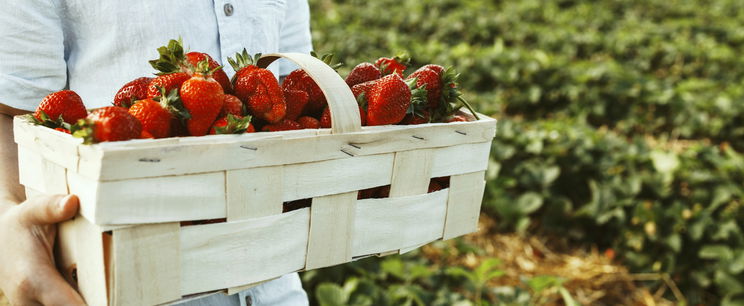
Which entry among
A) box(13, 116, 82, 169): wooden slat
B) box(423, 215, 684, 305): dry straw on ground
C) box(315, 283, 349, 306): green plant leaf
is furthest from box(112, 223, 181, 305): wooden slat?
box(423, 215, 684, 305): dry straw on ground

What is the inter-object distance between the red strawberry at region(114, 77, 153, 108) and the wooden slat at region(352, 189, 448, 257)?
14.9 inches

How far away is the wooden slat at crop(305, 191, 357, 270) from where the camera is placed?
940 mm

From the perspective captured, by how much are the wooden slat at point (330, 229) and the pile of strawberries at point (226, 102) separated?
137 millimetres

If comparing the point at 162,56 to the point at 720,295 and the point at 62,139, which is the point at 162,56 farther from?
the point at 720,295

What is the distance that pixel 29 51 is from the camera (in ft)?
3.45

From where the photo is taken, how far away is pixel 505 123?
370 centimetres

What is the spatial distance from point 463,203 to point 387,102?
0.87ft

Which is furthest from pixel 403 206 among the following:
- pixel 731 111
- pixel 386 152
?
pixel 731 111

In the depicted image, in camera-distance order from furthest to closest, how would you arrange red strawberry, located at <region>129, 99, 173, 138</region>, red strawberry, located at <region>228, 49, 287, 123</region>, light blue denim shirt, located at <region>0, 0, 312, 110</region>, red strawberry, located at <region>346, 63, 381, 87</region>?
red strawberry, located at <region>346, 63, 381, 87</region>
light blue denim shirt, located at <region>0, 0, 312, 110</region>
red strawberry, located at <region>228, 49, 287, 123</region>
red strawberry, located at <region>129, 99, 173, 138</region>

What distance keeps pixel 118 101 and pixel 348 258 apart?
17.2 inches

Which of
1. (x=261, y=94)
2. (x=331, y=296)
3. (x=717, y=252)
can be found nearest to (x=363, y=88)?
(x=261, y=94)

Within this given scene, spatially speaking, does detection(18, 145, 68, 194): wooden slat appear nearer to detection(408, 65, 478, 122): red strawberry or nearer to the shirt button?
the shirt button

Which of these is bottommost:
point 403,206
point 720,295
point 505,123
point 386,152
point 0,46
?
point 720,295

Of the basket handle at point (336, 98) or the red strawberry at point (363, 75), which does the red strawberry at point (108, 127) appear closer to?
the basket handle at point (336, 98)
